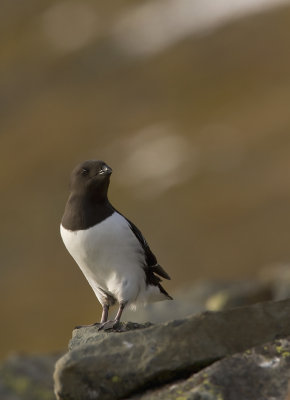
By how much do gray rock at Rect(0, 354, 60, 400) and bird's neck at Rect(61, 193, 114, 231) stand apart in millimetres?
4897

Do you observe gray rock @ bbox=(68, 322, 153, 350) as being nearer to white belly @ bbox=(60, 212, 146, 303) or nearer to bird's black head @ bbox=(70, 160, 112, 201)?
white belly @ bbox=(60, 212, 146, 303)

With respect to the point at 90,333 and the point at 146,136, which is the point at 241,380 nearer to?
the point at 90,333

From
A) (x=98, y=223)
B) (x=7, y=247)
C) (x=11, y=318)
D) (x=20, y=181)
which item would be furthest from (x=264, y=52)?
(x=98, y=223)

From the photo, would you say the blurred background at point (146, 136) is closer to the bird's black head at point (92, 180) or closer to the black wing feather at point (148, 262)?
the black wing feather at point (148, 262)

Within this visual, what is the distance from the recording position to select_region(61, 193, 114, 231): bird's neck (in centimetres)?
1011

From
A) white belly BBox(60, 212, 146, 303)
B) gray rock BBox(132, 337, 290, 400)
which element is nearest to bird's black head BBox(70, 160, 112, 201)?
white belly BBox(60, 212, 146, 303)

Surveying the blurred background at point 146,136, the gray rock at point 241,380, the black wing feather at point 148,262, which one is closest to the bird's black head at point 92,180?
the black wing feather at point 148,262

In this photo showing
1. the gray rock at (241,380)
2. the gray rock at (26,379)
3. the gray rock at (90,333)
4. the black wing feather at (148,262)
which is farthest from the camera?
the gray rock at (26,379)

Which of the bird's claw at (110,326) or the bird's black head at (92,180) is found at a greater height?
the bird's black head at (92,180)

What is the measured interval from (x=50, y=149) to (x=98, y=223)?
4089 cm

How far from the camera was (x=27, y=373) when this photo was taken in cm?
1468

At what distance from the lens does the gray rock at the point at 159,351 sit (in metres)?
6.73

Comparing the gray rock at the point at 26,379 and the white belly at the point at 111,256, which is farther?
the gray rock at the point at 26,379

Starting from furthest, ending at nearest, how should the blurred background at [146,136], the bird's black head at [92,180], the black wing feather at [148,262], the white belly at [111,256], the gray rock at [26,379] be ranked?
1. the blurred background at [146,136]
2. the gray rock at [26,379]
3. the black wing feather at [148,262]
4. the bird's black head at [92,180]
5. the white belly at [111,256]
